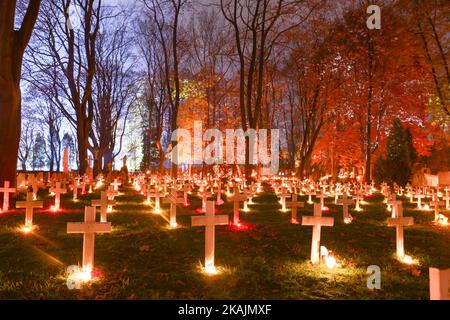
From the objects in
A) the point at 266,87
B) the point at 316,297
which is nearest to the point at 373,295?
the point at 316,297

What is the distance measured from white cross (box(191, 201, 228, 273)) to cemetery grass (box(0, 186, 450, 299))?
188 millimetres

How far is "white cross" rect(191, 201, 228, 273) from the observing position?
6.44 meters

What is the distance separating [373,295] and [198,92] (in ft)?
113

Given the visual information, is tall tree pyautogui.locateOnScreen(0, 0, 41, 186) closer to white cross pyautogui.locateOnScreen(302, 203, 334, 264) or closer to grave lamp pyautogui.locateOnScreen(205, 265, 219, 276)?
grave lamp pyautogui.locateOnScreen(205, 265, 219, 276)

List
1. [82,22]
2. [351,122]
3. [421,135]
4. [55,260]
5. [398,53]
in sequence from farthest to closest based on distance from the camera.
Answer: [351,122] < [421,135] < [398,53] < [82,22] < [55,260]

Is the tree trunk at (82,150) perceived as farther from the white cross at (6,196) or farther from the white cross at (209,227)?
the white cross at (209,227)

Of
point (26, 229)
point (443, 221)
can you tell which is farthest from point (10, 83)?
point (443, 221)

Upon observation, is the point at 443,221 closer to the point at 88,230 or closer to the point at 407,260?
the point at 407,260

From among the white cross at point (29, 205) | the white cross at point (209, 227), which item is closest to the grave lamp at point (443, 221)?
the white cross at point (209, 227)

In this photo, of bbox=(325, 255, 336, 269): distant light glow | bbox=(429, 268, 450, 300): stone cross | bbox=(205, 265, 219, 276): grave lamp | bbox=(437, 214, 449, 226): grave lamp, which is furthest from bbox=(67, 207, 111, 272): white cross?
bbox=(437, 214, 449, 226): grave lamp

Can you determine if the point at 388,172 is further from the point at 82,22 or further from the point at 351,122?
the point at 82,22

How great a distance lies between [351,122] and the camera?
107 feet

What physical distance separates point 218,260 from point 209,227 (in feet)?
2.45

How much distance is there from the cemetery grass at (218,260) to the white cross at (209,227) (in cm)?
19
